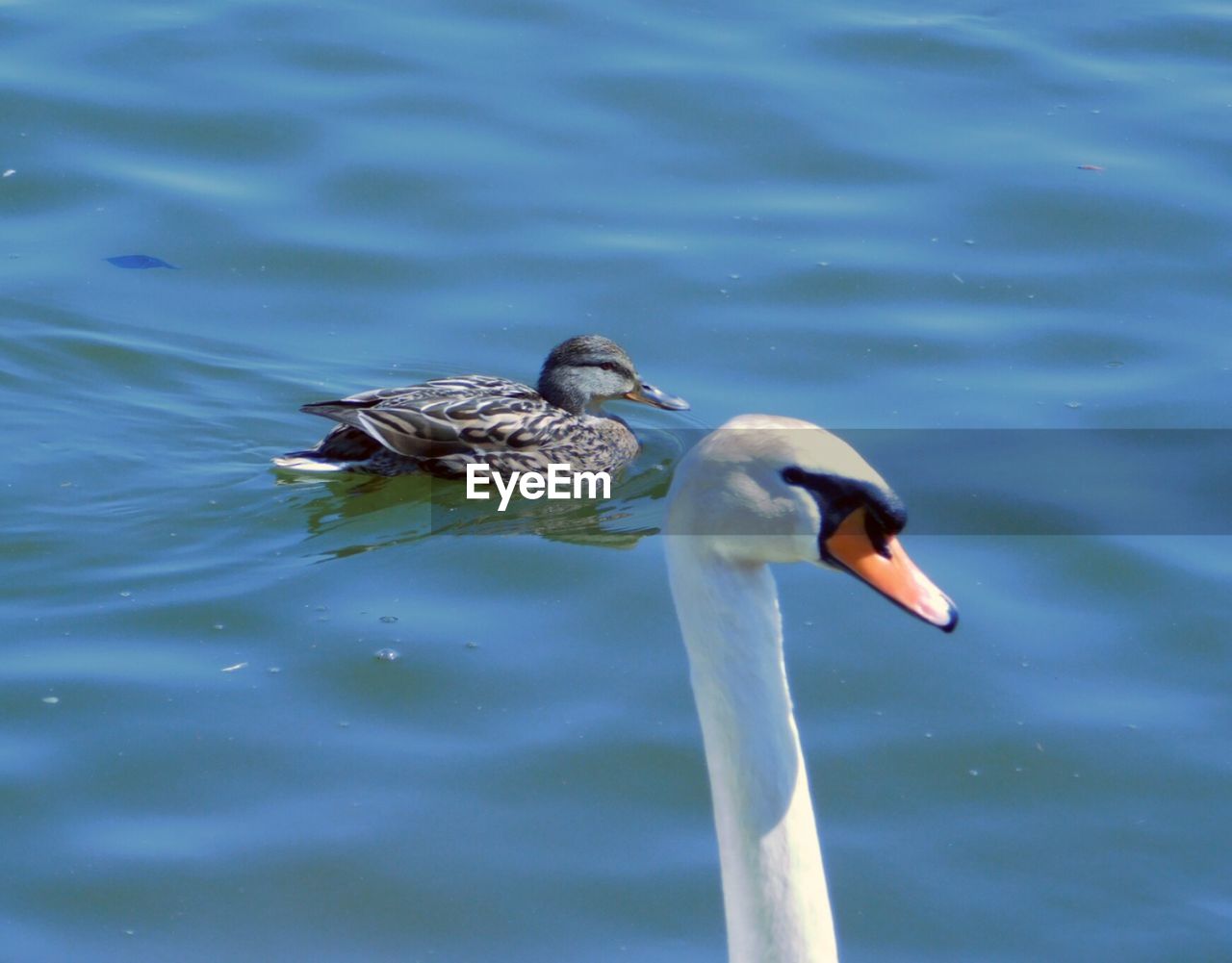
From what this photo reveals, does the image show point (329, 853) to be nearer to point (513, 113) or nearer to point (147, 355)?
point (147, 355)

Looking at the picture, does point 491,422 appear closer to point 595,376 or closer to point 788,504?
point 595,376

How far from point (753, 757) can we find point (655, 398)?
4.86 meters

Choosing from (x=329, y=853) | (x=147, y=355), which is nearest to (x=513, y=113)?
(x=147, y=355)

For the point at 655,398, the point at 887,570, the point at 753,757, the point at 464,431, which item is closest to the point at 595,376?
the point at 655,398

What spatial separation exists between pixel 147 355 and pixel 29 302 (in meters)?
0.69

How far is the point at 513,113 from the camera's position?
10.8 meters

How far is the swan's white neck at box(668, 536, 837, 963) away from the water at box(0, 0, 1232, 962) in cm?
153

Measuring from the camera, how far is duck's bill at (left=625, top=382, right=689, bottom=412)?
842 cm

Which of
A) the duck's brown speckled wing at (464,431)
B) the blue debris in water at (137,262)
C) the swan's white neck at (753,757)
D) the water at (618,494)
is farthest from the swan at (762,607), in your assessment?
the blue debris in water at (137,262)

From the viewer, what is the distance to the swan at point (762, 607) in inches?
144

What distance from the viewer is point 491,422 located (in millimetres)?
A: 8445

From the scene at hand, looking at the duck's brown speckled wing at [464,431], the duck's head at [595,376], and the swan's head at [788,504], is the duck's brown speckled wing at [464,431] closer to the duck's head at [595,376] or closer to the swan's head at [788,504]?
the duck's head at [595,376]

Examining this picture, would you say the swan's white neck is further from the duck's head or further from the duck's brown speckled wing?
the duck's head

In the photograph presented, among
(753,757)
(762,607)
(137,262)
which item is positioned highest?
(762,607)
